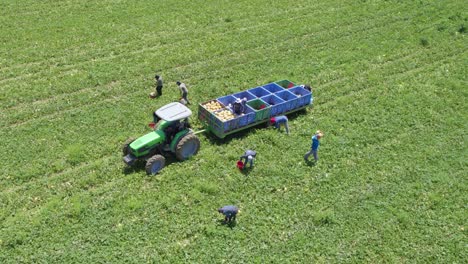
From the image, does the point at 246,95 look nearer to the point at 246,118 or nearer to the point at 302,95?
the point at 246,118

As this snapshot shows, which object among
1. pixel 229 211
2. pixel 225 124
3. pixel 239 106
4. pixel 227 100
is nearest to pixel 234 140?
pixel 225 124

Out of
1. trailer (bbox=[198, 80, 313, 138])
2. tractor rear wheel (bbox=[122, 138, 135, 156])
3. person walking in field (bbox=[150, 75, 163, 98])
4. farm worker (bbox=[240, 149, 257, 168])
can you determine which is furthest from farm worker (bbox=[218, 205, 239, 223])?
person walking in field (bbox=[150, 75, 163, 98])

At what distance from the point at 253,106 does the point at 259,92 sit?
3.22ft

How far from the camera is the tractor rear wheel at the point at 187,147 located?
15.0 meters

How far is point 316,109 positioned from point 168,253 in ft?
28.5

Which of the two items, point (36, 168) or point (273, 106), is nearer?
point (36, 168)

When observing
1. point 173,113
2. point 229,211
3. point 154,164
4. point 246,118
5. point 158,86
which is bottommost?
point 229,211

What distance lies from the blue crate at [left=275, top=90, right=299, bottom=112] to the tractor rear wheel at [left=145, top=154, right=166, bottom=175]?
5000mm

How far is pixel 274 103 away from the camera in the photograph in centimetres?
1808

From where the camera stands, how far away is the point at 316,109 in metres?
18.6

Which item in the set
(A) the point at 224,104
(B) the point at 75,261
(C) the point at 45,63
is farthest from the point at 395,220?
(C) the point at 45,63

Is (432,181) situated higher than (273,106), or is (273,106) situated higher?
(273,106)

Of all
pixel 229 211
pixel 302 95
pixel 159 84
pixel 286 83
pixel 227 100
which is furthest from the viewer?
pixel 286 83

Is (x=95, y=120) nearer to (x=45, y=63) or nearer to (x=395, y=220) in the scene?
(x=45, y=63)
